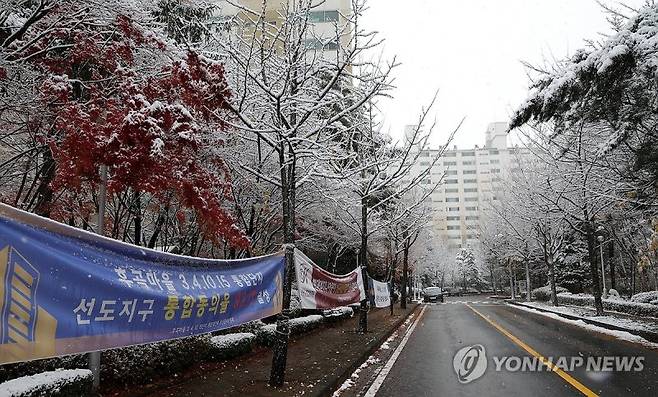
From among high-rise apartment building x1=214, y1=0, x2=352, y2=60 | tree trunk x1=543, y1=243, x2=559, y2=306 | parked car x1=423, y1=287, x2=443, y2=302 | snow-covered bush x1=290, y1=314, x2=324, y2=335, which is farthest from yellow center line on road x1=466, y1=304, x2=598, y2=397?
parked car x1=423, y1=287, x2=443, y2=302

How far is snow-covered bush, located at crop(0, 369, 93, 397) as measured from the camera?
4309 millimetres

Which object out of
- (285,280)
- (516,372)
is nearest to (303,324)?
(285,280)

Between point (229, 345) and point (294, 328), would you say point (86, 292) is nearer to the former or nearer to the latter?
point (229, 345)

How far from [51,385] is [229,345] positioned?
4.90 meters

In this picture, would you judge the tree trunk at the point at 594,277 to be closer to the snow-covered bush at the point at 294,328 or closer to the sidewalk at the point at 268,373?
the snow-covered bush at the point at 294,328

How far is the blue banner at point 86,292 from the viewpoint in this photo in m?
3.54

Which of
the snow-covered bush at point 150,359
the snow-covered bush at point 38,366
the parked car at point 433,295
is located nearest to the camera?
the snow-covered bush at point 38,366

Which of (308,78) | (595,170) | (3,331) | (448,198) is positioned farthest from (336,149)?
(448,198)

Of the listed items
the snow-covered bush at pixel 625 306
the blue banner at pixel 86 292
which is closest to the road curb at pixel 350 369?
the blue banner at pixel 86 292

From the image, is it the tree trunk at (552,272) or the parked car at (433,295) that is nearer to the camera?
the tree trunk at (552,272)

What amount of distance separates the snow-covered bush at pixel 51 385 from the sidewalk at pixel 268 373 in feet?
4.46

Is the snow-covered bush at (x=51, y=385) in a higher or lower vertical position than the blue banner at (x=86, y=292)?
lower

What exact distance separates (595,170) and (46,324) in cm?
1769

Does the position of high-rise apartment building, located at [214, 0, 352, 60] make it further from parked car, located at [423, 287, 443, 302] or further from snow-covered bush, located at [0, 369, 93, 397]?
parked car, located at [423, 287, 443, 302]
